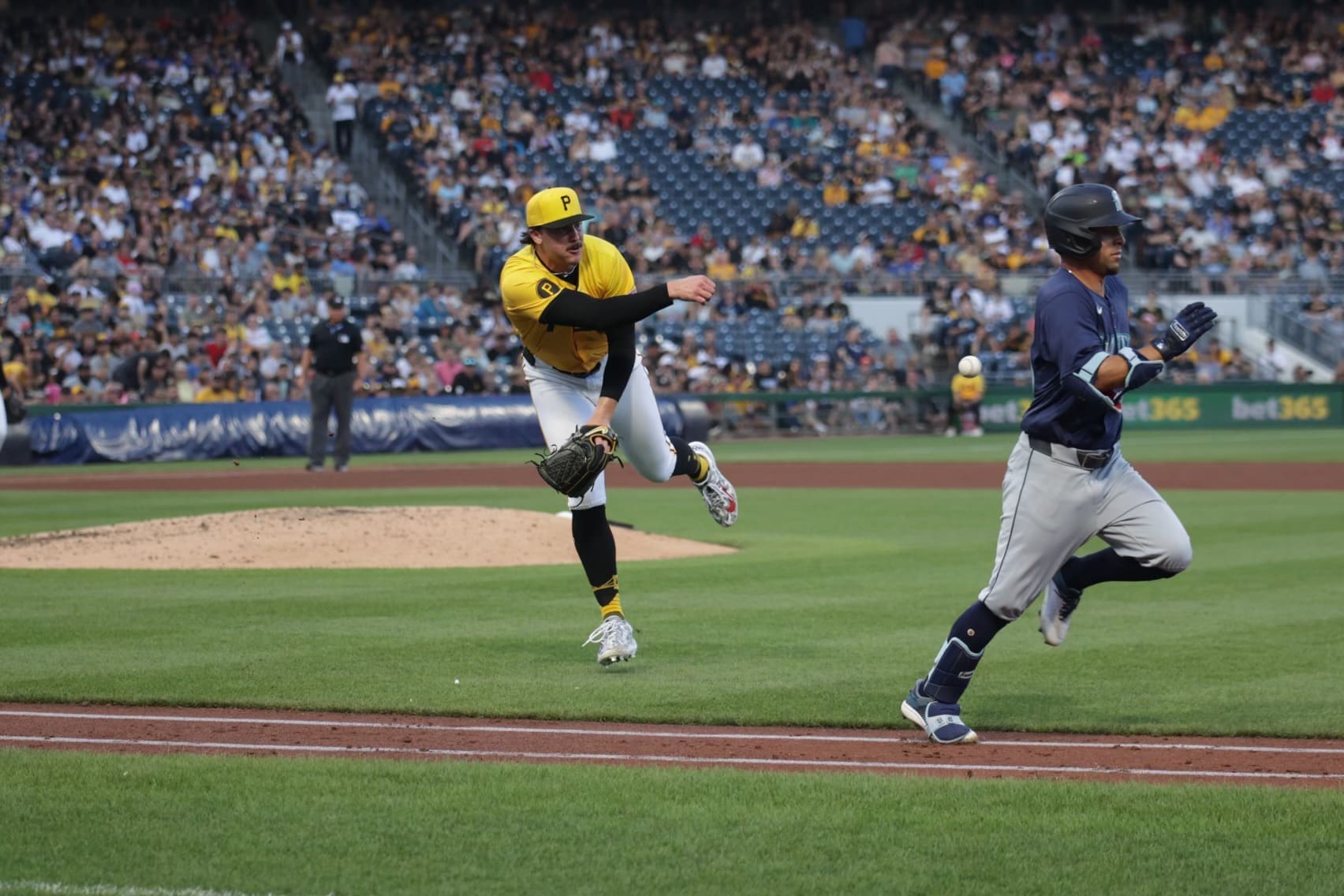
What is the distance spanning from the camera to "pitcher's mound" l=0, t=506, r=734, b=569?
13.8 meters

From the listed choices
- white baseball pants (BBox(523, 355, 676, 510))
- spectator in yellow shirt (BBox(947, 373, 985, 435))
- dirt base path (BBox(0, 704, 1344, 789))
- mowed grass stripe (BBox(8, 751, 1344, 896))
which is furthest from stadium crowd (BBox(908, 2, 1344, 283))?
mowed grass stripe (BBox(8, 751, 1344, 896))

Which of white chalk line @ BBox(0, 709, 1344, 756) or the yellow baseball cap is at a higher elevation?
the yellow baseball cap

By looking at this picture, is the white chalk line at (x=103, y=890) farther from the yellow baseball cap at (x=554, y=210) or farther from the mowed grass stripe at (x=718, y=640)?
the yellow baseball cap at (x=554, y=210)

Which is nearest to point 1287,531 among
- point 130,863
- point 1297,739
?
point 1297,739

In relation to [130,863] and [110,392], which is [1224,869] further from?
[110,392]

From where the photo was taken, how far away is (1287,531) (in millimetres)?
15992

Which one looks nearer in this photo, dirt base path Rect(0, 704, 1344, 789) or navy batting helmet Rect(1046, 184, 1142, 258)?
dirt base path Rect(0, 704, 1344, 789)

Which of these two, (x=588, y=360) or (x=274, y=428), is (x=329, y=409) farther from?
(x=588, y=360)

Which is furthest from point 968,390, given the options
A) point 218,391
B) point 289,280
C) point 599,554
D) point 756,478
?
point 599,554

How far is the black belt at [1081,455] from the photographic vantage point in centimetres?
675

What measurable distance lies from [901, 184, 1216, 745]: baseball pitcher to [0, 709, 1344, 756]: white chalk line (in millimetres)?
250

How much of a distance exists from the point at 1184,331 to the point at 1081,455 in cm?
60

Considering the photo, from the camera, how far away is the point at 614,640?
872 centimetres

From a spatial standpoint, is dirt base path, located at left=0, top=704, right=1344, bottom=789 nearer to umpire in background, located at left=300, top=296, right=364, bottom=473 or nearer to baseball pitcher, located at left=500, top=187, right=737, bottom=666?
baseball pitcher, located at left=500, top=187, right=737, bottom=666
